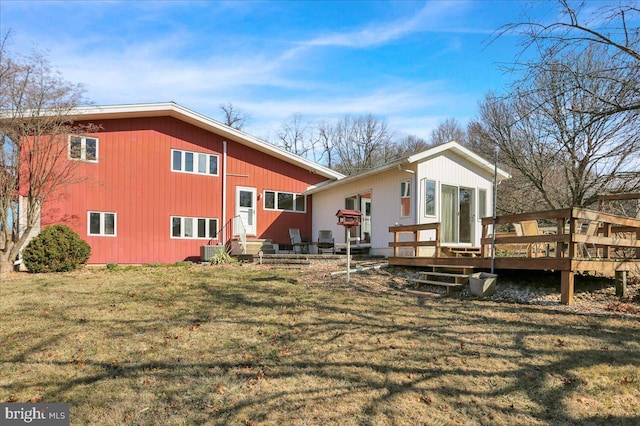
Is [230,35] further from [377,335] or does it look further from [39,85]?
[377,335]

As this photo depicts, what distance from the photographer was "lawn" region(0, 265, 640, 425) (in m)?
3.42

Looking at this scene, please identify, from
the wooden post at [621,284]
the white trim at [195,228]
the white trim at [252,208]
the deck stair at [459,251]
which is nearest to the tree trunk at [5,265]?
the white trim at [195,228]

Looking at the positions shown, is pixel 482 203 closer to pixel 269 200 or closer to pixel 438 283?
pixel 438 283

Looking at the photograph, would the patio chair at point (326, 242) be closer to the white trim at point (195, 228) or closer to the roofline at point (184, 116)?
the roofline at point (184, 116)

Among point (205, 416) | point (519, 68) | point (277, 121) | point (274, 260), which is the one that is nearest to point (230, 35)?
point (274, 260)

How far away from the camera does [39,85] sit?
36.6ft

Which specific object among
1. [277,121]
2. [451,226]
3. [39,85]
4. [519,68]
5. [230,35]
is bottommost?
[451,226]

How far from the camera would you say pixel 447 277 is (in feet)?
26.6

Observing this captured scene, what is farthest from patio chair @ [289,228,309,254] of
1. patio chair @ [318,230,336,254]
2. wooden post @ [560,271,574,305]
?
wooden post @ [560,271,574,305]

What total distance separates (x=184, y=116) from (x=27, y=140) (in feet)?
16.2

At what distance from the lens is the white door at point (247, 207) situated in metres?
15.4

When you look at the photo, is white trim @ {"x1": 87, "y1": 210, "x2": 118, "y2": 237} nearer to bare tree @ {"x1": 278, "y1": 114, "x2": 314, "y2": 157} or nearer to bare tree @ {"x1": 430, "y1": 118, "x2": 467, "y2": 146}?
bare tree @ {"x1": 278, "y1": 114, "x2": 314, "y2": 157}

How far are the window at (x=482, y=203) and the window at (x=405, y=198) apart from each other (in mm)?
2974

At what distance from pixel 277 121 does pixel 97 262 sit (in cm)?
2801
